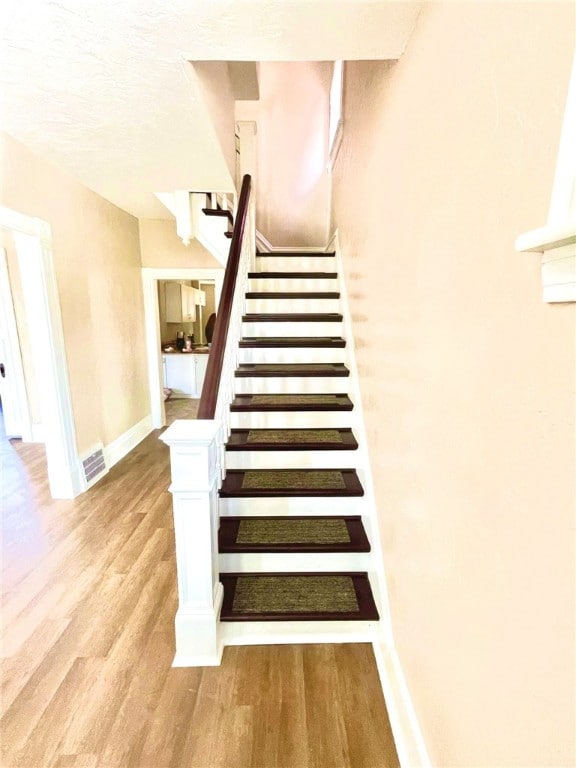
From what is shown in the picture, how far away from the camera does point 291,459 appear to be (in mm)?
1966

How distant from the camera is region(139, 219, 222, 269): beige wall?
3.78 meters

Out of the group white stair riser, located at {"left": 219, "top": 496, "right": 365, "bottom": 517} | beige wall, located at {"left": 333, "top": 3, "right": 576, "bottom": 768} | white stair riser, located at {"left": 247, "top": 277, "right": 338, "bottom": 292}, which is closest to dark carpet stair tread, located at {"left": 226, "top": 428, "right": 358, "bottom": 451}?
white stair riser, located at {"left": 219, "top": 496, "right": 365, "bottom": 517}

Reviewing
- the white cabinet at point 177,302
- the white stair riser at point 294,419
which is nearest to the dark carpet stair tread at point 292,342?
the white stair riser at point 294,419

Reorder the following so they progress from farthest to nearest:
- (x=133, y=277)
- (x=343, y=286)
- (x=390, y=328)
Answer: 1. (x=133, y=277)
2. (x=343, y=286)
3. (x=390, y=328)

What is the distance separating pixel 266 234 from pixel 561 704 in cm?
465

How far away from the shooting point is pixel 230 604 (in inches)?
60.2

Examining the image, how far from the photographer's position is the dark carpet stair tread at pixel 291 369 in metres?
2.27

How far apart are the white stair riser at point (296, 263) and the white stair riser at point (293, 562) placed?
2400 millimetres

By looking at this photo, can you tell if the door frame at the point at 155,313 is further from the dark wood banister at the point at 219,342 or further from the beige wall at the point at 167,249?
the dark wood banister at the point at 219,342

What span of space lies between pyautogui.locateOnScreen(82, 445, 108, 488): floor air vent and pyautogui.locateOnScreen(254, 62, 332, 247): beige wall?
3.25 metres

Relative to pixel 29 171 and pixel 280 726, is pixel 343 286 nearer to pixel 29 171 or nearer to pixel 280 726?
pixel 29 171

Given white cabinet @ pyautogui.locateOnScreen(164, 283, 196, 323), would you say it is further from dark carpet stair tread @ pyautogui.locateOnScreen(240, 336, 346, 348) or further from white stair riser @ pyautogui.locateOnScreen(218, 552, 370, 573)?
white stair riser @ pyautogui.locateOnScreen(218, 552, 370, 573)

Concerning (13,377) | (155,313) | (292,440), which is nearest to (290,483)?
(292,440)

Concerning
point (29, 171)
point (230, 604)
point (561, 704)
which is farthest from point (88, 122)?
point (561, 704)
